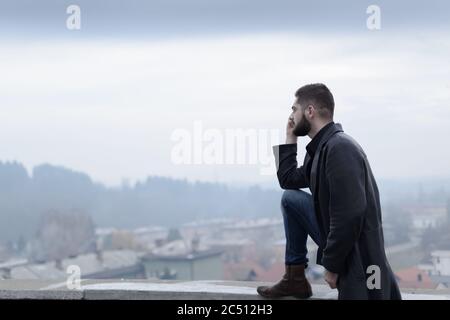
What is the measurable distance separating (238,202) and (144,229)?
8.59 feet

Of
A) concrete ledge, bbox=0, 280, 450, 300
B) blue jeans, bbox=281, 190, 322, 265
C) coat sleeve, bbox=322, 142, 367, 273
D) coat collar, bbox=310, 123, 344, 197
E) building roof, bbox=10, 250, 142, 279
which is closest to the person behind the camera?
coat sleeve, bbox=322, 142, 367, 273

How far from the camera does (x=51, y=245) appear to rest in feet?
20.1

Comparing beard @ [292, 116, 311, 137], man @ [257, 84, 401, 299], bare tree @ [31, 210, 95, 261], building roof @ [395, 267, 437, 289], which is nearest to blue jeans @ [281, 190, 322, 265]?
man @ [257, 84, 401, 299]

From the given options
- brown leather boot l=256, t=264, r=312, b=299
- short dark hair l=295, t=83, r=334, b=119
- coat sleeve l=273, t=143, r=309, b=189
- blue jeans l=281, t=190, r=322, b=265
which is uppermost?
short dark hair l=295, t=83, r=334, b=119

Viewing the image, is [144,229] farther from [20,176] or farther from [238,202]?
[238,202]

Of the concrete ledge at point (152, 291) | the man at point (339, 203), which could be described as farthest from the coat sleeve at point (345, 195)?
the concrete ledge at point (152, 291)

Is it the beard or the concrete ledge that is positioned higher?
the beard

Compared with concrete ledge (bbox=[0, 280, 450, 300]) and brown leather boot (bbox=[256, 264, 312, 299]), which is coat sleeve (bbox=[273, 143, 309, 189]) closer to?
brown leather boot (bbox=[256, 264, 312, 299])

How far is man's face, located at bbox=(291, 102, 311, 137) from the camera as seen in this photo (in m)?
2.62

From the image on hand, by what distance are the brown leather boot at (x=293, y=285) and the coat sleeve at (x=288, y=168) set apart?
363 mm

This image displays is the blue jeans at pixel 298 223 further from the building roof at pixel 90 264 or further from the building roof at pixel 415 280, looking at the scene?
the building roof at pixel 90 264

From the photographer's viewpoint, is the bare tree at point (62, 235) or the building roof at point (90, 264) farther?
the bare tree at point (62, 235)

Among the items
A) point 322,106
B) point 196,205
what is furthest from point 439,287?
point 196,205

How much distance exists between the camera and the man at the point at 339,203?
238 centimetres
